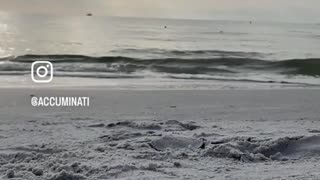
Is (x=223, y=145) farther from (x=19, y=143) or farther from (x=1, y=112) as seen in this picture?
(x=1, y=112)

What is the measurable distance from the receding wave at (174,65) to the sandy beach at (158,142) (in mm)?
8956

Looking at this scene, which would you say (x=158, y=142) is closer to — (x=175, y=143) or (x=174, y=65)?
(x=175, y=143)

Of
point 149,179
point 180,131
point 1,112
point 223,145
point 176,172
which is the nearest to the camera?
point 149,179

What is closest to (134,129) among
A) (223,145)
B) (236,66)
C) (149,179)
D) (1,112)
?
(223,145)

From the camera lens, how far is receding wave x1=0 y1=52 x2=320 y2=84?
1628cm

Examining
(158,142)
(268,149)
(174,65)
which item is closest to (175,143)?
(158,142)

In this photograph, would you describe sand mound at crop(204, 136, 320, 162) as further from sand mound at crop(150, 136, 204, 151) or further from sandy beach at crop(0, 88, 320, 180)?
sand mound at crop(150, 136, 204, 151)

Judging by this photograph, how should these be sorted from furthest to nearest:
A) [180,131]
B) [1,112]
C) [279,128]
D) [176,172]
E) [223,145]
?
[1,112] < [279,128] < [180,131] < [223,145] < [176,172]

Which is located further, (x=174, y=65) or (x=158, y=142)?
(x=174, y=65)

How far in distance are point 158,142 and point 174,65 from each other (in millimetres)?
14517

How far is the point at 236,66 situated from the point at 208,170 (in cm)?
1598

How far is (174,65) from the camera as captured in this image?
1856cm

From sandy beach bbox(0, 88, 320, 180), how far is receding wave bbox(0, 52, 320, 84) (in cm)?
896

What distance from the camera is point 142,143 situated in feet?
13.5
